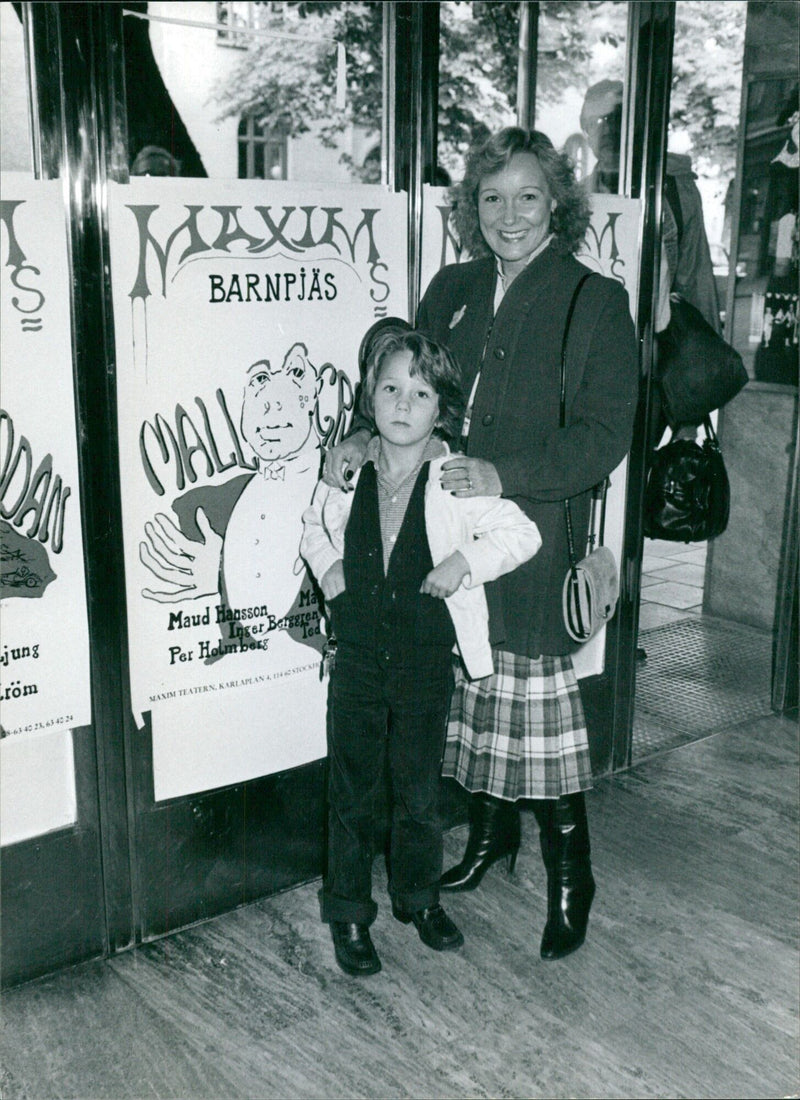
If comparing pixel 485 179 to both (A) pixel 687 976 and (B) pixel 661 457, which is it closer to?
(B) pixel 661 457

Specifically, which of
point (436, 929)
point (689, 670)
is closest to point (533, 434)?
point (436, 929)

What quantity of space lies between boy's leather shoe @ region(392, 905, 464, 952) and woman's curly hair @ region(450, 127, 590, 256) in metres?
1.55

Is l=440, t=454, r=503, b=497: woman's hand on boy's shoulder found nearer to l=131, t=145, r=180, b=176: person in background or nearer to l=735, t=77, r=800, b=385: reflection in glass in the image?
l=131, t=145, r=180, b=176: person in background

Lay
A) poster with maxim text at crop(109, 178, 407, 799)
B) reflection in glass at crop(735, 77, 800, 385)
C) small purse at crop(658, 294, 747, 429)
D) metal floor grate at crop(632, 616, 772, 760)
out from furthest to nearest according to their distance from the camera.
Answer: reflection in glass at crop(735, 77, 800, 385) → metal floor grate at crop(632, 616, 772, 760) → small purse at crop(658, 294, 747, 429) → poster with maxim text at crop(109, 178, 407, 799)

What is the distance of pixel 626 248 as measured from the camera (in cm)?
340

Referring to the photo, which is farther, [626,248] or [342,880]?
[626,248]

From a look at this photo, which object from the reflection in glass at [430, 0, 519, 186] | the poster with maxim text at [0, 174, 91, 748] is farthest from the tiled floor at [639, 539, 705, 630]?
the poster with maxim text at [0, 174, 91, 748]

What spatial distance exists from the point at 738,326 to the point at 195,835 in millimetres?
3464

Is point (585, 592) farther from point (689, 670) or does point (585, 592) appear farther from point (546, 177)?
point (689, 670)

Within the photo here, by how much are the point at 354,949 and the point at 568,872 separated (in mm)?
536

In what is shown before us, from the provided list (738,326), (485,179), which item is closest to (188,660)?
(485,179)

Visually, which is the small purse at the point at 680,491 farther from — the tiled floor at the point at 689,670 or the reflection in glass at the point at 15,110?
the reflection in glass at the point at 15,110

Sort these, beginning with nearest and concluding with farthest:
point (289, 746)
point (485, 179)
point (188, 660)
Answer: point (485, 179) → point (188, 660) → point (289, 746)

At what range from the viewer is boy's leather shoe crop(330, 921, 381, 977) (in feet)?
8.47
